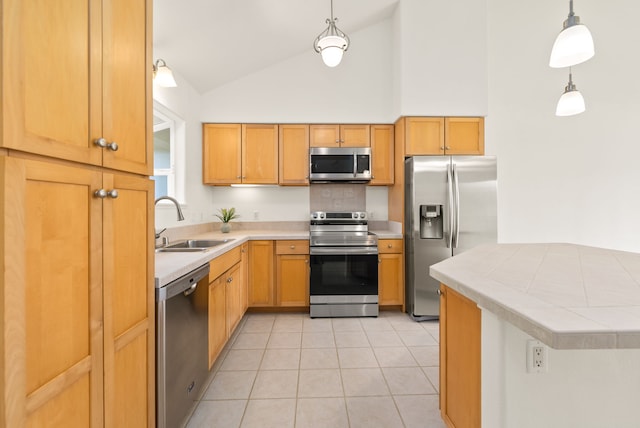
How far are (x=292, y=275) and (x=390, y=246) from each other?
115cm

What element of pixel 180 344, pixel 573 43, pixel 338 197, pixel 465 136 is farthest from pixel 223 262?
pixel 465 136

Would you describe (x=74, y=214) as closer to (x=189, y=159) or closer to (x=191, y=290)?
(x=191, y=290)

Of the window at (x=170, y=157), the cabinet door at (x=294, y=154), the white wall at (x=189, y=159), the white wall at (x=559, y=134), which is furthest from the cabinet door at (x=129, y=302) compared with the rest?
the white wall at (x=559, y=134)

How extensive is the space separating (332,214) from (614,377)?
2.99 metres

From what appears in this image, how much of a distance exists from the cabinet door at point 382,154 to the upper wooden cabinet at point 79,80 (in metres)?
2.81

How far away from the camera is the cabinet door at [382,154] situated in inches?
148

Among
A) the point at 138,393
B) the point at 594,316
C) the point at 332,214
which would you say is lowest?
the point at 138,393

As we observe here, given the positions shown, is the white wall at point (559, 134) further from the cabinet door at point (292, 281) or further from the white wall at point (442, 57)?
the cabinet door at point (292, 281)

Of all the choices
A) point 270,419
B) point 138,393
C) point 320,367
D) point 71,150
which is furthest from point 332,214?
point 71,150

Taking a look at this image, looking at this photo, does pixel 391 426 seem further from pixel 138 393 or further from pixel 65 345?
pixel 65 345

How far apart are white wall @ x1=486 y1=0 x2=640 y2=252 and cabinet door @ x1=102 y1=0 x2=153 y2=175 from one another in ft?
12.4

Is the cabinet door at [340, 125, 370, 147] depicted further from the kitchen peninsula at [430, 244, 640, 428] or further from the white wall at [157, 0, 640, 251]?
the kitchen peninsula at [430, 244, 640, 428]

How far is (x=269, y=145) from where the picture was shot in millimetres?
3730

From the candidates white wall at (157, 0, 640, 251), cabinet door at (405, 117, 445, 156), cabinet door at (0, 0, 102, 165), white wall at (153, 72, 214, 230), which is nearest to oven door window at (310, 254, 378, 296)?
cabinet door at (405, 117, 445, 156)
